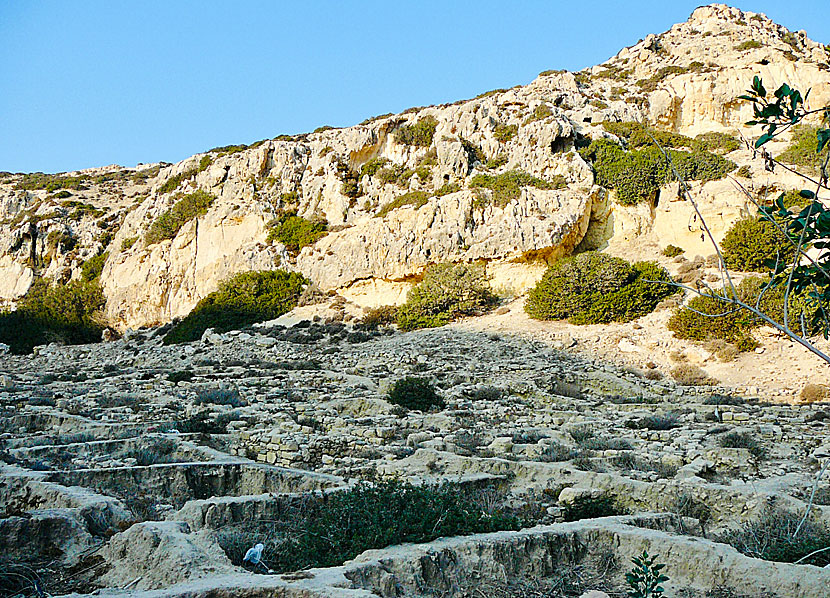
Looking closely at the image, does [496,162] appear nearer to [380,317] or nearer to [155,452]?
[380,317]

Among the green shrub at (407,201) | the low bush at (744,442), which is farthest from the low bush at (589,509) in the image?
the green shrub at (407,201)

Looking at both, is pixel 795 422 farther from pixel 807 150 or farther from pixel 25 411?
pixel 807 150

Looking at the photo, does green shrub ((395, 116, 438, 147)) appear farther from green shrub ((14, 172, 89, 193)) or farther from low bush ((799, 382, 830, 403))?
green shrub ((14, 172, 89, 193))

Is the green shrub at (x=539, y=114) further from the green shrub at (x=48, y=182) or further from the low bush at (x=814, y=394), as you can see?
the green shrub at (x=48, y=182)

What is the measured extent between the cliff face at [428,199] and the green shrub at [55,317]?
1120 millimetres

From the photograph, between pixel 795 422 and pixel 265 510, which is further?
pixel 795 422

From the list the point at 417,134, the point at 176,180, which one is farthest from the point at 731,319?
the point at 176,180

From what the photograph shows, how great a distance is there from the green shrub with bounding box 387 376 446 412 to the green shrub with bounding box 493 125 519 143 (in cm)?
1988

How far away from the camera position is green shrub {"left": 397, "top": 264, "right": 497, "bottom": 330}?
79.0ft

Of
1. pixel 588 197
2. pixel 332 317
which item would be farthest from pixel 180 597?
pixel 588 197

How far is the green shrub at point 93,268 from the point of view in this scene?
1405 inches

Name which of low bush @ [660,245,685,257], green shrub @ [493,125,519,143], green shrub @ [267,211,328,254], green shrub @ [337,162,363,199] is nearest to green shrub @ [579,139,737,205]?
low bush @ [660,245,685,257]

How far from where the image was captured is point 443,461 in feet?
28.1

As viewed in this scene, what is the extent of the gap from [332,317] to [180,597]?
22.5 m
